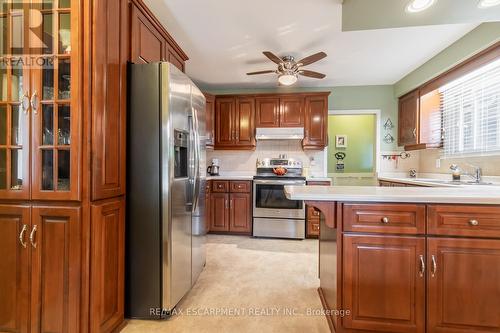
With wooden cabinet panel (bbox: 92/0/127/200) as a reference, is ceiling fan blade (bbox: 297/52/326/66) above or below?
above

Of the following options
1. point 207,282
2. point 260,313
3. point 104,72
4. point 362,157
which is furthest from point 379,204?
point 362,157

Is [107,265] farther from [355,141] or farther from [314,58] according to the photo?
[355,141]

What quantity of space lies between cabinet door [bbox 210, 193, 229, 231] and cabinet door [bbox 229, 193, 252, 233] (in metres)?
0.08

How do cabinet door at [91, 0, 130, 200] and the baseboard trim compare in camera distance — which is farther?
the baseboard trim

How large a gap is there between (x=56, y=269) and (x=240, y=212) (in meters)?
2.71

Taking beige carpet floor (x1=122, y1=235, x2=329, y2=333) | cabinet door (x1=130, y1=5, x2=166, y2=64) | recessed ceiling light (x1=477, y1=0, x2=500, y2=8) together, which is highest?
recessed ceiling light (x1=477, y1=0, x2=500, y2=8)

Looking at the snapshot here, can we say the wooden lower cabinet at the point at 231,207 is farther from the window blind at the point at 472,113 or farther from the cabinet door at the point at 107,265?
the window blind at the point at 472,113

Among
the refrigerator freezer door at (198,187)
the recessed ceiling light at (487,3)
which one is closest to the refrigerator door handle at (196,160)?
the refrigerator freezer door at (198,187)

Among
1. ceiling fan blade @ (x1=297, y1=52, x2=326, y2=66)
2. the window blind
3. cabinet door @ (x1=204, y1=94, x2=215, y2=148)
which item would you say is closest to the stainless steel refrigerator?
ceiling fan blade @ (x1=297, y1=52, x2=326, y2=66)

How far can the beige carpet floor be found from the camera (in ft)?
5.75

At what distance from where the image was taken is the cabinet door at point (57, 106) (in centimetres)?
143

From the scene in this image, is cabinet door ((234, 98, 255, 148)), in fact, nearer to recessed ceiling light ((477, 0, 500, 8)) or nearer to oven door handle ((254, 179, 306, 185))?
oven door handle ((254, 179, 306, 185))

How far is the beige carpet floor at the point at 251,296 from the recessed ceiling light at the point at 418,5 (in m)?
2.62

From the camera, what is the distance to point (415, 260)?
1.48m
